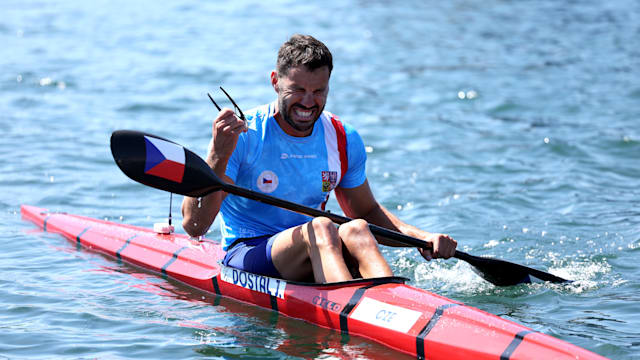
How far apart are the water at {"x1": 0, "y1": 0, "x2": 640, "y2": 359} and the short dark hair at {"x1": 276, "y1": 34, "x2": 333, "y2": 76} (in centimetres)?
139

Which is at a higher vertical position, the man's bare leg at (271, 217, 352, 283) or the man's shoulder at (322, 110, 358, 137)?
the man's shoulder at (322, 110, 358, 137)

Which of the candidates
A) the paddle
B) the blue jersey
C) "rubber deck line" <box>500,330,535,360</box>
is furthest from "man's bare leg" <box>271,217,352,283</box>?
"rubber deck line" <box>500,330,535,360</box>

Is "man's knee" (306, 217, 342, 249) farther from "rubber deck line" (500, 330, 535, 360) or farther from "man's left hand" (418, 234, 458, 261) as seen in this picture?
"rubber deck line" (500, 330, 535, 360)

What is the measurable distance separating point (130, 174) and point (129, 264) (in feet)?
5.05

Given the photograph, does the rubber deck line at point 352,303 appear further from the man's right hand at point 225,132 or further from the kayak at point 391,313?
the man's right hand at point 225,132

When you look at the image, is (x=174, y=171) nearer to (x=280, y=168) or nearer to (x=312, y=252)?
(x=280, y=168)

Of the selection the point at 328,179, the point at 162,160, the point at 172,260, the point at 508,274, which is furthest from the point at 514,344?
the point at 172,260

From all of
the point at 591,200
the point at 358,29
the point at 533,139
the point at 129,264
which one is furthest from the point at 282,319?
the point at 358,29

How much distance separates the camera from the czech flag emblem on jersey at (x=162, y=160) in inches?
182

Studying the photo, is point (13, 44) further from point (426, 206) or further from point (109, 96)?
point (426, 206)

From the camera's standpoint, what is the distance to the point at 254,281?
4738 mm

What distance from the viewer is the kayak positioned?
3764mm

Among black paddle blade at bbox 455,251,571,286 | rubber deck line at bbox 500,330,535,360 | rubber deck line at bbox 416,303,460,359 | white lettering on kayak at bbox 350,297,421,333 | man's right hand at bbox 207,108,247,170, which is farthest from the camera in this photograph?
black paddle blade at bbox 455,251,571,286

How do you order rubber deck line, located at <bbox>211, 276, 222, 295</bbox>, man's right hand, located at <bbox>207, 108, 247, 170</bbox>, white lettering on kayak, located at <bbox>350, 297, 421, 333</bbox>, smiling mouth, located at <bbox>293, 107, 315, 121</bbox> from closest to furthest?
white lettering on kayak, located at <bbox>350, 297, 421, 333</bbox> → man's right hand, located at <bbox>207, 108, 247, 170</bbox> → smiling mouth, located at <bbox>293, 107, 315, 121</bbox> → rubber deck line, located at <bbox>211, 276, 222, 295</bbox>
